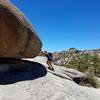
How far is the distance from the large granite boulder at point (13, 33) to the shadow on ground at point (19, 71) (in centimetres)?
71

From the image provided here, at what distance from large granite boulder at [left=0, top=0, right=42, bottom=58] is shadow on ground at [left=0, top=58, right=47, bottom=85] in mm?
707

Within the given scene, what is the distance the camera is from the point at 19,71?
625 inches

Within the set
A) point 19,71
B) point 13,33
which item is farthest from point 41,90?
point 13,33

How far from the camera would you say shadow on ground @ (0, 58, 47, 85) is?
1421cm

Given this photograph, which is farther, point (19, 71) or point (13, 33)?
point (19, 71)

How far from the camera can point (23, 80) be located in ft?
47.3

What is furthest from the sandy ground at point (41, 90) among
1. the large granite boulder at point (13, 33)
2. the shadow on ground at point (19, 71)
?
the large granite boulder at point (13, 33)

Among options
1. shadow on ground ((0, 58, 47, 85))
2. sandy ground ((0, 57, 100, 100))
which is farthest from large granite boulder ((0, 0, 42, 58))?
sandy ground ((0, 57, 100, 100))

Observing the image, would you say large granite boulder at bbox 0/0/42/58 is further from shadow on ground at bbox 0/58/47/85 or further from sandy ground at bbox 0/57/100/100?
sandy ground at bbox 0/57/100/100

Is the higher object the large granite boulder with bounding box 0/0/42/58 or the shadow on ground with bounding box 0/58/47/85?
the large granite boulder with bounding box 0/0/42/58

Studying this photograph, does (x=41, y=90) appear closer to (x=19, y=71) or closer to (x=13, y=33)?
(x=19, y=71)

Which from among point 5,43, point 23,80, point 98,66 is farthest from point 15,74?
point 98,66

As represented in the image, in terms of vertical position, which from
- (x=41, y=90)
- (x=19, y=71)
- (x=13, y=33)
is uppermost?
(x=13, y=33)

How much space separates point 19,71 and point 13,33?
2349 millimetres
